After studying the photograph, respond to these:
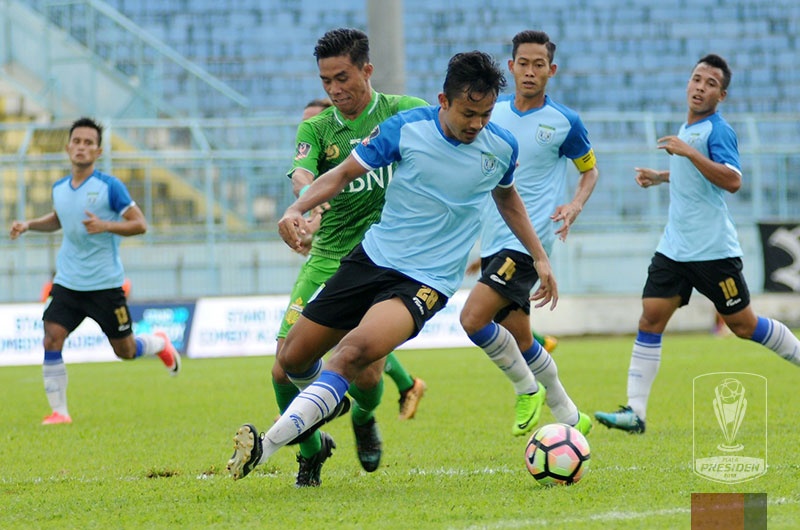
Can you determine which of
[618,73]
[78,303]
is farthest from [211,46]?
[78,303]

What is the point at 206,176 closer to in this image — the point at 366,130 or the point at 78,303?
the point at 78,303

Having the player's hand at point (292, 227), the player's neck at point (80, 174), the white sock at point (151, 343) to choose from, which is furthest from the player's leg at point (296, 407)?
the white sock at point (151, 343)

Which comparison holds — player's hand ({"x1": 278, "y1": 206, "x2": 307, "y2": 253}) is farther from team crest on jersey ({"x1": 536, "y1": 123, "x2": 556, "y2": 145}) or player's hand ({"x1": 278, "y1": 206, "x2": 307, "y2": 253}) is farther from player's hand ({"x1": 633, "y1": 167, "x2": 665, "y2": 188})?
player's hand ({"x1": 633, "y1": 167, "x2": 665, "y2": 188})

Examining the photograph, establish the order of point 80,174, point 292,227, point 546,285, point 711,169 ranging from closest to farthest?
point 292,227 < point 546,285 < point 711,169 < point 80,174

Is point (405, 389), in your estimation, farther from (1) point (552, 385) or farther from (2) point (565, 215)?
(2) point (565, 215)

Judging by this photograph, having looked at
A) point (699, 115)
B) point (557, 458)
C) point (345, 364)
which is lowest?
point (557, 458)

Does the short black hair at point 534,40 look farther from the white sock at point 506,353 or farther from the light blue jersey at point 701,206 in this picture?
the white sock at point 506,353

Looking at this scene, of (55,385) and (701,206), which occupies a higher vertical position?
(701,206)

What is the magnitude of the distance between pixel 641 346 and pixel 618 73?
21.1 meters

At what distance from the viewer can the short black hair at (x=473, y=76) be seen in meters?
5.21

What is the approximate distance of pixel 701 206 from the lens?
7922 millimetres

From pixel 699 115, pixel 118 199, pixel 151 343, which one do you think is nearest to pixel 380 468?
pixel 699 115

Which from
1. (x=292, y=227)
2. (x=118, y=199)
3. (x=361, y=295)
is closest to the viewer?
(x=292, y=227)

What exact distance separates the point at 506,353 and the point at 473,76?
2.52 metres
